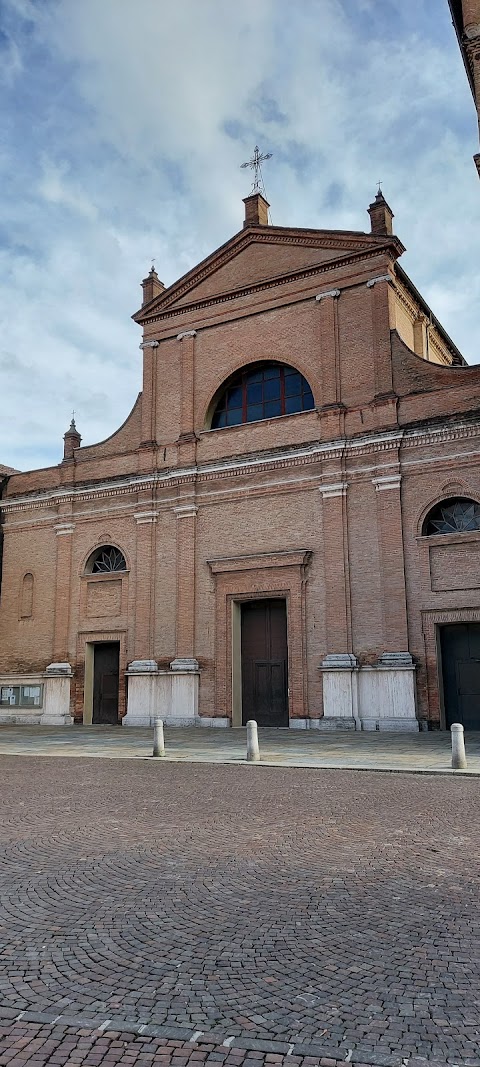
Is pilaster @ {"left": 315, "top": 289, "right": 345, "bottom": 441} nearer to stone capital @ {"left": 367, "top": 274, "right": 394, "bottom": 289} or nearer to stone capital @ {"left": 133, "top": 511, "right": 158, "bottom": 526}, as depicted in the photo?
stone capital @ {"left": 367, "top": 274, "right": 394, "bottom": 289}

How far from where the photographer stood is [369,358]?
2033 cm

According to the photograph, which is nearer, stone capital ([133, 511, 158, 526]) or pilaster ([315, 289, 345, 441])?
pilaster ([315, 289, 345, 441])

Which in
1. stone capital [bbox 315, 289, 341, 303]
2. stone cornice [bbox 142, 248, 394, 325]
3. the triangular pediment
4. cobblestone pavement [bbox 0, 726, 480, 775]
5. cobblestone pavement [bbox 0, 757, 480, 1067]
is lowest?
cobblestone pavement [bbox 0, 757, 480, 1067]

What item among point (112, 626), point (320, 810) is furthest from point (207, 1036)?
point (112, 626)

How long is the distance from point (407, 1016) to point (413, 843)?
3234 millimetres

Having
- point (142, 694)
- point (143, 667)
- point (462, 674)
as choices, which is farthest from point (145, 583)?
point (462, 674)

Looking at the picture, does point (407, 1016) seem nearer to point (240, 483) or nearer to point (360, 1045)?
point (360, 1045)

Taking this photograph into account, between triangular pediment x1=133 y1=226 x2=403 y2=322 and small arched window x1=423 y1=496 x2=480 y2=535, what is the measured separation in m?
7.42

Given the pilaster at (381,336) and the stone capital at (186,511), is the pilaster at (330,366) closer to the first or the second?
the pilaster at (381,336)

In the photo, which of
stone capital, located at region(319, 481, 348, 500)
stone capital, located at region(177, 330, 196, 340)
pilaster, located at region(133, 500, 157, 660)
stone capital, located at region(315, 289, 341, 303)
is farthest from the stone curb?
stone capital, located at region(177, 330, 196, 340)

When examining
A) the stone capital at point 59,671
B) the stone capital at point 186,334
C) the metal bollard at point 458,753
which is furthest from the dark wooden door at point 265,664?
the metal bollard at point 458,753

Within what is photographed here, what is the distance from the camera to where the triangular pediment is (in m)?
21.1

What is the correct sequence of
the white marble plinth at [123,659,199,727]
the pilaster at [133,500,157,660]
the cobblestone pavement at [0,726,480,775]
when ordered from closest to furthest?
the cobblestone pavement at [0,726,480,775] → the white marble plinth at [123,659,199,727] → the pilaster at [133,500,157,660]

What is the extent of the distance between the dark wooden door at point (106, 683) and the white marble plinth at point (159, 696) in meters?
1.25
